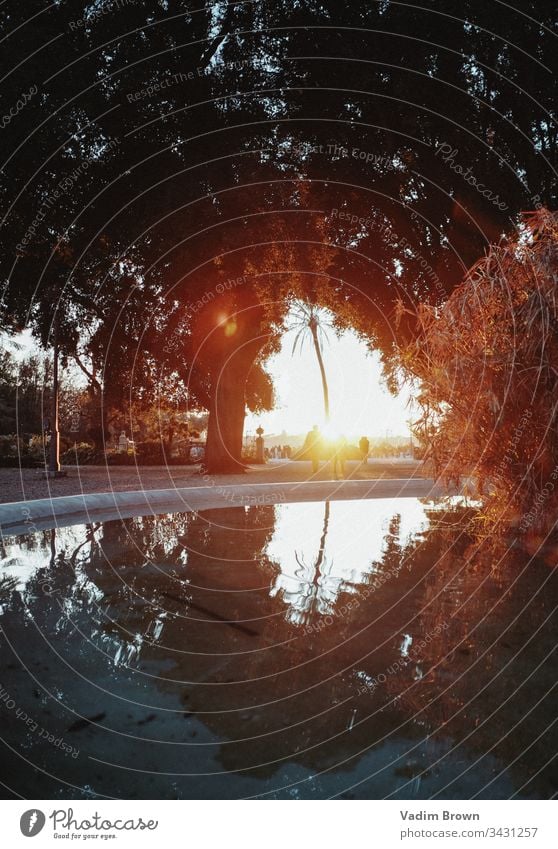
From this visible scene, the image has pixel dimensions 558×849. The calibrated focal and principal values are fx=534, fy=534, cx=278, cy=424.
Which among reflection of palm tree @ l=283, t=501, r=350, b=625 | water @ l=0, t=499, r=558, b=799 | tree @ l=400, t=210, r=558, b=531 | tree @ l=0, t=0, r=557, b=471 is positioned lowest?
reflection of palm tree @ l=283, t=501, r=350, b=625

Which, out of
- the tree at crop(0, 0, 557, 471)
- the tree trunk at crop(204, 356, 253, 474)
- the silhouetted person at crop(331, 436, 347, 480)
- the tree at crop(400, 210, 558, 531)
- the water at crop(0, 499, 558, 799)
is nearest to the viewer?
the water at crop(0, 499, 558, 799)

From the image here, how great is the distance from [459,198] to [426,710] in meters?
13.6

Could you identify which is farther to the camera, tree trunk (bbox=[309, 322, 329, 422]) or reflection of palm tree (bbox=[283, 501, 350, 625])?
tree trunk (bbox=[309, 322, 329, 422])

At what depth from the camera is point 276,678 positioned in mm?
3184

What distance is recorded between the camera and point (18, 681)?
311cm

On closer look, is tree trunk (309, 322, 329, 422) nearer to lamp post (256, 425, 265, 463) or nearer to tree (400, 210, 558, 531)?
lamp post (256, 425, 265, 463)

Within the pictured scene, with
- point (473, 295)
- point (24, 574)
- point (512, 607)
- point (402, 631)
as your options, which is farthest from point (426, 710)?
point (473, 295)

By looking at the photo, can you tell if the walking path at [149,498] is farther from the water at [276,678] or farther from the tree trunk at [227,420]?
the tree trunk at [227,420]

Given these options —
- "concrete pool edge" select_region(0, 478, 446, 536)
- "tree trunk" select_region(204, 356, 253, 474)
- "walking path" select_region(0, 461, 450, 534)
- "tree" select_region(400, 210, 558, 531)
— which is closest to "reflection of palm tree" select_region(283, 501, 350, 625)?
"tree" select_region(400, 210, 558, 531)

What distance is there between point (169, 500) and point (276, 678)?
30.7ft

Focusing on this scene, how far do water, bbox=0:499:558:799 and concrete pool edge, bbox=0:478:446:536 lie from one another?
307 centimetres

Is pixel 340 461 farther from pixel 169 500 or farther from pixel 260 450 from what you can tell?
pixel 169 500

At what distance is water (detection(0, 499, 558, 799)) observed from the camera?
2.26 metres
